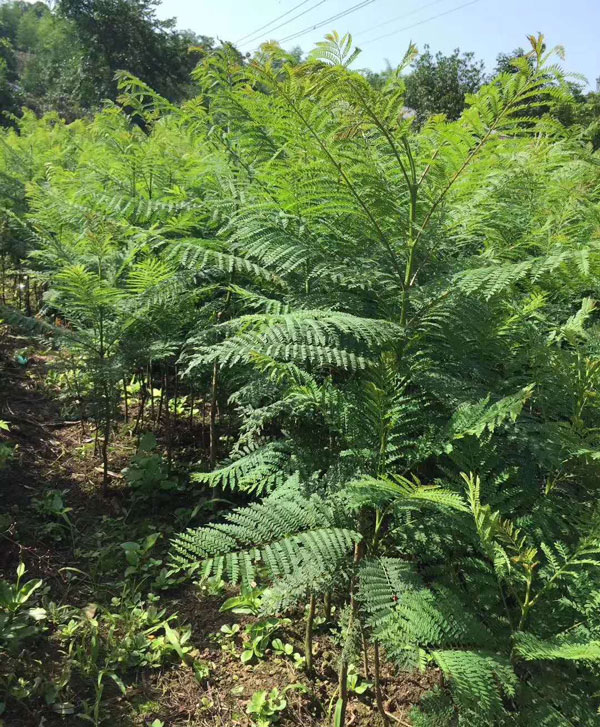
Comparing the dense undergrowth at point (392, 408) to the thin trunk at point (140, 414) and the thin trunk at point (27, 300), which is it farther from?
the thin trunk at point (27, 300)

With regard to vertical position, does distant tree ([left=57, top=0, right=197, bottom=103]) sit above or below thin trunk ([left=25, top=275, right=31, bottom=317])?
above

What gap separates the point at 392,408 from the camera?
129cm

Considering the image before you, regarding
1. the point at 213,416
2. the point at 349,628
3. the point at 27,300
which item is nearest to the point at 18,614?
the point at 213,416

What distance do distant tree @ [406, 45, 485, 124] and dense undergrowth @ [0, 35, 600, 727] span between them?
20019 millimetres

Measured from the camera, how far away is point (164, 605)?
7.20ft

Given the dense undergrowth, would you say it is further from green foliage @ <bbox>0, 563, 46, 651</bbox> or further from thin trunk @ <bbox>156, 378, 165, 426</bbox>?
thin trunk @ <bbox>156, 378, 165, 426</bbox>

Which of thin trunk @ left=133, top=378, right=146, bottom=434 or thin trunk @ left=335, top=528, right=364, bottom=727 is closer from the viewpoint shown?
thin trunk @ left=335, top=528, right=364, bottom=727

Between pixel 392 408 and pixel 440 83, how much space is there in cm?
2256

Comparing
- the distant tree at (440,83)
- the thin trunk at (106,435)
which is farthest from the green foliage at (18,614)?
the distant tree at (440,83)

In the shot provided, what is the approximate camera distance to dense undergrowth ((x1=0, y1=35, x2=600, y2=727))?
1088 millimetres

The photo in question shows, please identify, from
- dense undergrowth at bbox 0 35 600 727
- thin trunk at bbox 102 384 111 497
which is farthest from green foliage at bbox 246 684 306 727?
thin trunk at bbox 102 384 111 497

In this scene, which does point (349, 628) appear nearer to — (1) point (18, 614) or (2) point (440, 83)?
(1) point (18, 614)

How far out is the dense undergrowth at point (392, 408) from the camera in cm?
109

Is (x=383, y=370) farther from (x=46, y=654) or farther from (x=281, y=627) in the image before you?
(x=46, y=654)
